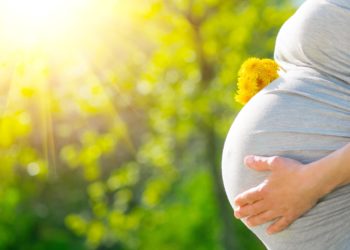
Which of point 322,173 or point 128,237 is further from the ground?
point 322,173

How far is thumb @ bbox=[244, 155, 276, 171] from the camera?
5.94ft

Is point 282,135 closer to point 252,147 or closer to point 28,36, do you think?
point 252,147

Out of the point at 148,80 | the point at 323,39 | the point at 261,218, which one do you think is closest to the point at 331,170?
the point at 261,218

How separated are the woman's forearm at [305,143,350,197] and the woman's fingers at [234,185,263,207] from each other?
0.44ft

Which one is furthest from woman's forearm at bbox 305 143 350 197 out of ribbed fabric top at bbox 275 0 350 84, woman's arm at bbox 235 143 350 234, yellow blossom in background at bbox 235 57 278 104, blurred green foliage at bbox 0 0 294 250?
blurred green foliage at bbox 0 0 294 250

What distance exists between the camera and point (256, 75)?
2057mm

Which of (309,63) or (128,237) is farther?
(128,237)

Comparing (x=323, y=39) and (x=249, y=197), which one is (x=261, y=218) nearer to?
(x=249, y=197)

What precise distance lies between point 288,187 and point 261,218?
0.12m

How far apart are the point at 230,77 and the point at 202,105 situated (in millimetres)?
375

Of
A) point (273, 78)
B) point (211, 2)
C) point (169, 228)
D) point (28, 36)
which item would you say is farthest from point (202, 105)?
point (273, 78)

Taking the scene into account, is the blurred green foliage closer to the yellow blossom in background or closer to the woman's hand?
the yellow blossom in background

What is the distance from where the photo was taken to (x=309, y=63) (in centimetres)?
192

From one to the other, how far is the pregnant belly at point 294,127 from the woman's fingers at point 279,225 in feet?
0.06
